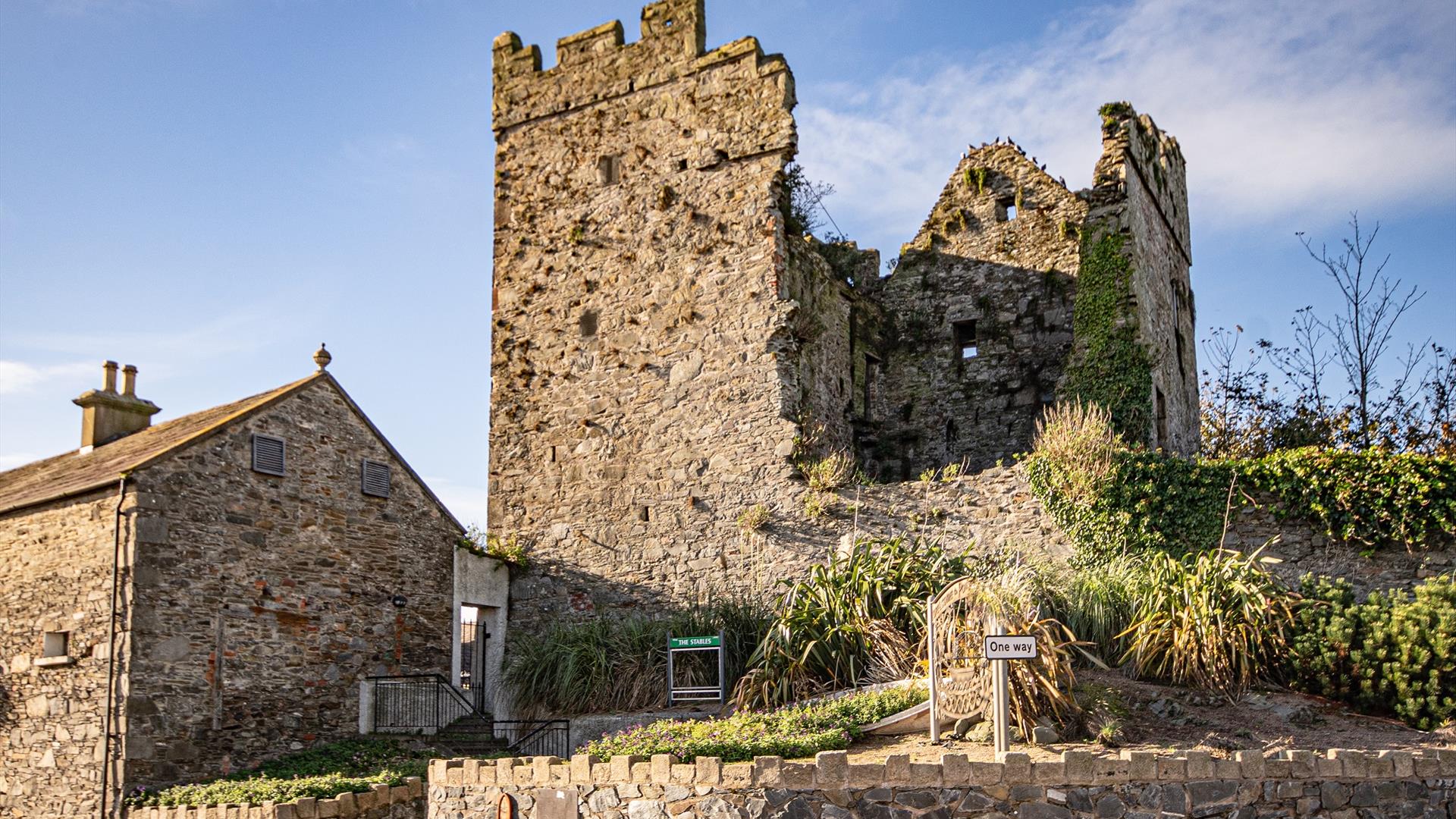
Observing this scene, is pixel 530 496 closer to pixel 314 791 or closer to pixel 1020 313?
pixel 314 791

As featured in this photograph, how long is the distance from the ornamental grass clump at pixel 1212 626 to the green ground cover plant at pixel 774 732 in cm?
239

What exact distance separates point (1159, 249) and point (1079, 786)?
483 inches

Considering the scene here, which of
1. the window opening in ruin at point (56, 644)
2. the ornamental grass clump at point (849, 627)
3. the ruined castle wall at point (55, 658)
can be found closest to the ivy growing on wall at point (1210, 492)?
the ornamental grass clump at point (849, 627)

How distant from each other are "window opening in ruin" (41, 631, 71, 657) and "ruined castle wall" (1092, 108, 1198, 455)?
13201mm

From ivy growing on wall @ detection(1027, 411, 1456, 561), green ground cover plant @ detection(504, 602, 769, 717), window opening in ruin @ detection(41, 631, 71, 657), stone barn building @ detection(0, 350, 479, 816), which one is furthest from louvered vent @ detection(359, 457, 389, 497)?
ivy growing on wall @ detection(1027, 411, 1456, 561)

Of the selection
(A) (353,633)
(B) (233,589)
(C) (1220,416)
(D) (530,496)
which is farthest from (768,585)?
(C) (1220,416)

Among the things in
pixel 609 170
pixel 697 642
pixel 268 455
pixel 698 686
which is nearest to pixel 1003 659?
pixel 697 642

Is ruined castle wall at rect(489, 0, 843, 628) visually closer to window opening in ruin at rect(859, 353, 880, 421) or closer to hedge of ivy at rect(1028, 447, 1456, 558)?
window opening in ruin at rect(859, 353, 880, 421)

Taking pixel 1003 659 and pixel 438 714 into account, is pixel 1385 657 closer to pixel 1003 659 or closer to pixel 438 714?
pixel 1003 659

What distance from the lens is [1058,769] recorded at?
9.24 m

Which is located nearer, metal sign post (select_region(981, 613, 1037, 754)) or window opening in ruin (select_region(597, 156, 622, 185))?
metal sign post (select_region(981, 613, 1037, 754))

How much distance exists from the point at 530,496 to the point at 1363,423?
1388 cm

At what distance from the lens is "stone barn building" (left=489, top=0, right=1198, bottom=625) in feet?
54.0

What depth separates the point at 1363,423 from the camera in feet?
70.2
